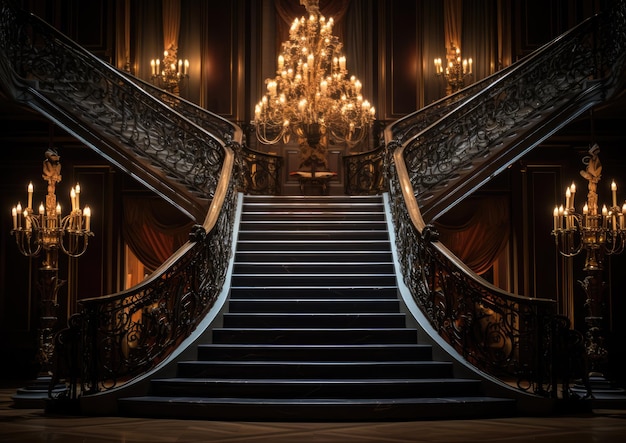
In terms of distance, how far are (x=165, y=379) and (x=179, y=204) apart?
341 centimetres

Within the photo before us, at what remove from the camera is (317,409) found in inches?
240

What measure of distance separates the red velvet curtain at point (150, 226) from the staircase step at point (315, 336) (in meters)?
5.18

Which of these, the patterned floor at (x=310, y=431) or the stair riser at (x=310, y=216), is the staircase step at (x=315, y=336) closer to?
the patterned floor at (x=310, y=431)

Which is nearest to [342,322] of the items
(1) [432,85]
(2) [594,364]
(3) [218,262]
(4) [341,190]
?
(3) [218,262]

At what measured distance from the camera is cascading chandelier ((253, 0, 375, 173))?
442 inches

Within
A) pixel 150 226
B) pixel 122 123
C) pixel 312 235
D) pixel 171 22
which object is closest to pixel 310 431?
pixel 312 235

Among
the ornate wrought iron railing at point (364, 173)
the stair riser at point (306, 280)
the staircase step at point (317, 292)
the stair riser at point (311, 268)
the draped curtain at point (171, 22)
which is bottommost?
the staircase step at point (317, 292)

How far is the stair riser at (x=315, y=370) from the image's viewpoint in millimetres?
6781

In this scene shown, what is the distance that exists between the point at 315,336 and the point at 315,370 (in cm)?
70

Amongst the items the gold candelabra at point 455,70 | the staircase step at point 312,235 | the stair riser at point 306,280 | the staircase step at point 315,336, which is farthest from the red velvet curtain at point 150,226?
the staircase step at point 315,336

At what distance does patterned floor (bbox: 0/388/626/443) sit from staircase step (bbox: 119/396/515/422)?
16cm

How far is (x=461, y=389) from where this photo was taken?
21.7ft

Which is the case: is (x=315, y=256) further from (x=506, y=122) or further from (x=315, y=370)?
(x=506, y=122)

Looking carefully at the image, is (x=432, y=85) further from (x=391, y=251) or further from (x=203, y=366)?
(x=203, y=366)
